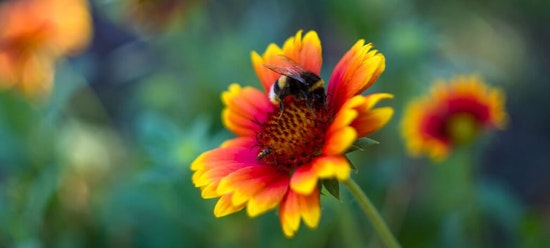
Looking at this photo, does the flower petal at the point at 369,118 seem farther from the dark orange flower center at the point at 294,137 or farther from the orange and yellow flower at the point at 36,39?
the orange and yellow flower at the point at 36,39

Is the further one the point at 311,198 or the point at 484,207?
the point at 484,207

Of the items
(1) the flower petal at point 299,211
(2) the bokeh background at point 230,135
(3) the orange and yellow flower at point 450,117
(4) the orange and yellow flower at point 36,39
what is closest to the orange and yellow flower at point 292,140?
(1) the flower petal at point 299,211

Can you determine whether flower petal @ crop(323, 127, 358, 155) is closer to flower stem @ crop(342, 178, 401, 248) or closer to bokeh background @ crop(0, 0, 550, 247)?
flower stem @ crop(342, 178, 401, 248)

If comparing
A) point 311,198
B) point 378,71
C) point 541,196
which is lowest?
point 541,196

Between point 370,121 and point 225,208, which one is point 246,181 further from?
point 370,121

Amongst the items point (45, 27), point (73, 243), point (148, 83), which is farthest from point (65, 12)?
point (73, 243)

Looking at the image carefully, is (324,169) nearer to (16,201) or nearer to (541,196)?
(16,201)

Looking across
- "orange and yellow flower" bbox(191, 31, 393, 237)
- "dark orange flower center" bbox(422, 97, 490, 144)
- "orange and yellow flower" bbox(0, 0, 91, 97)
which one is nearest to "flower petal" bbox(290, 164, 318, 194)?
"orange and yellow flower" bbox(191, 31, 393, 237)
